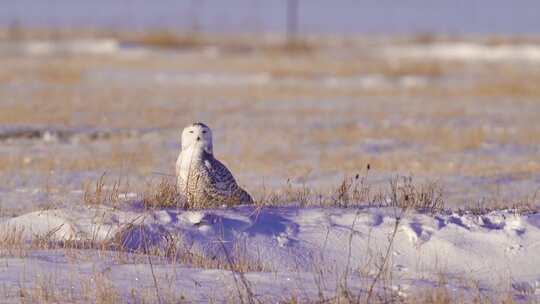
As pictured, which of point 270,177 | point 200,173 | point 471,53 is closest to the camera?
point 200,173

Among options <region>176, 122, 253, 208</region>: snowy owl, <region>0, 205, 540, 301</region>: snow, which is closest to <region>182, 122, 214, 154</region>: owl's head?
<region>176, 122, 253, 208</region>: snowy owl

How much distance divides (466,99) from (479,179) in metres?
13.1

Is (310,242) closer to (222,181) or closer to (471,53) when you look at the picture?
(222,181)

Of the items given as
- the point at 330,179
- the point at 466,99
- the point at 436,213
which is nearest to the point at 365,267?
the point at 436,213

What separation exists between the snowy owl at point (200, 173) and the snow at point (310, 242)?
198 mm

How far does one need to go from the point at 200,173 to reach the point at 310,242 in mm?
1085

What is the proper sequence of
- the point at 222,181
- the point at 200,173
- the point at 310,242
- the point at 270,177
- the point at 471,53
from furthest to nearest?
the point at 471,53
the point at 270,177
the point at 222,181
the point at 200,173
the point at 310,242

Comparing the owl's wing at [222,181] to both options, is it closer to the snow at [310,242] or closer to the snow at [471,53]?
the snow at [310,242]

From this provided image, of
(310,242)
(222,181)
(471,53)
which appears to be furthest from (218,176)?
(471,53)

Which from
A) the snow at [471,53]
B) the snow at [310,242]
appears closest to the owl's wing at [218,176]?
the snow at [310,242]

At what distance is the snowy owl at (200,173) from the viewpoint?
872cm

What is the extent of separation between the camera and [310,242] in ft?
A: 27.3

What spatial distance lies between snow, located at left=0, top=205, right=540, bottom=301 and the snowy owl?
0.65 ft

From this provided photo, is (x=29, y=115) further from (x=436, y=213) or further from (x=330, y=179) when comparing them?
(x=436, y=213)
